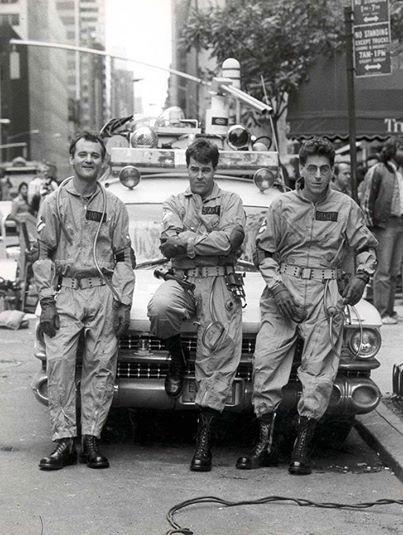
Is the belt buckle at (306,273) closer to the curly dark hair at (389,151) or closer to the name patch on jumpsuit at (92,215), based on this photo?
the name patch on jumpsuit at (92,215)

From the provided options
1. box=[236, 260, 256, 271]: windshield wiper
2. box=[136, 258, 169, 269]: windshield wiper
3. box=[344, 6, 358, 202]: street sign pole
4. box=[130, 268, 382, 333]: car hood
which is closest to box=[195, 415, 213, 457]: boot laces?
box=[130, 268, 382, 333]: car hood

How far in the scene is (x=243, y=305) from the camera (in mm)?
7398

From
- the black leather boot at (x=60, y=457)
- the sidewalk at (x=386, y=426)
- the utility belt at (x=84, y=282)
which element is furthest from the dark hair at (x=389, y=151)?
the black leather boot at (x=60, y=457)

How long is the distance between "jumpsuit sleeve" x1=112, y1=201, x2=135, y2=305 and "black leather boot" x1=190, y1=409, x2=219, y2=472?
826 mm

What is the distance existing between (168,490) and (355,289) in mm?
1607

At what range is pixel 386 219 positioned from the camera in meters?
13.6

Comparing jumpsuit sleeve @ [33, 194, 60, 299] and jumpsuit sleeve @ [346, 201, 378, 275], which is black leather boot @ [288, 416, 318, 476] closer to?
jumpsuit sleeve @ [346, 201, 378, 275]

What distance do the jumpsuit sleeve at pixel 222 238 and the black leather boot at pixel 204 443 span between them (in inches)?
36.7

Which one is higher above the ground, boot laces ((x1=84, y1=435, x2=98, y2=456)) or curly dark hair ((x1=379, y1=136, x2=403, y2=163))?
curly dark hair ((x1=379, y1=136, x2=403, y2=163))

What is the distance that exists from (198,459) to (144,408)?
Answer: 0.52 m

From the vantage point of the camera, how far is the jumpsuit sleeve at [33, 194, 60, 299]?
7023 millimetres

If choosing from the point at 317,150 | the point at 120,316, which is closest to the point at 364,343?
the point at 317,150

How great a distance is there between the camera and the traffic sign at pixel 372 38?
1190 centimetres

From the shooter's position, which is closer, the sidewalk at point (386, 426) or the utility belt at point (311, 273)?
the utility belt at point (311, 273)
